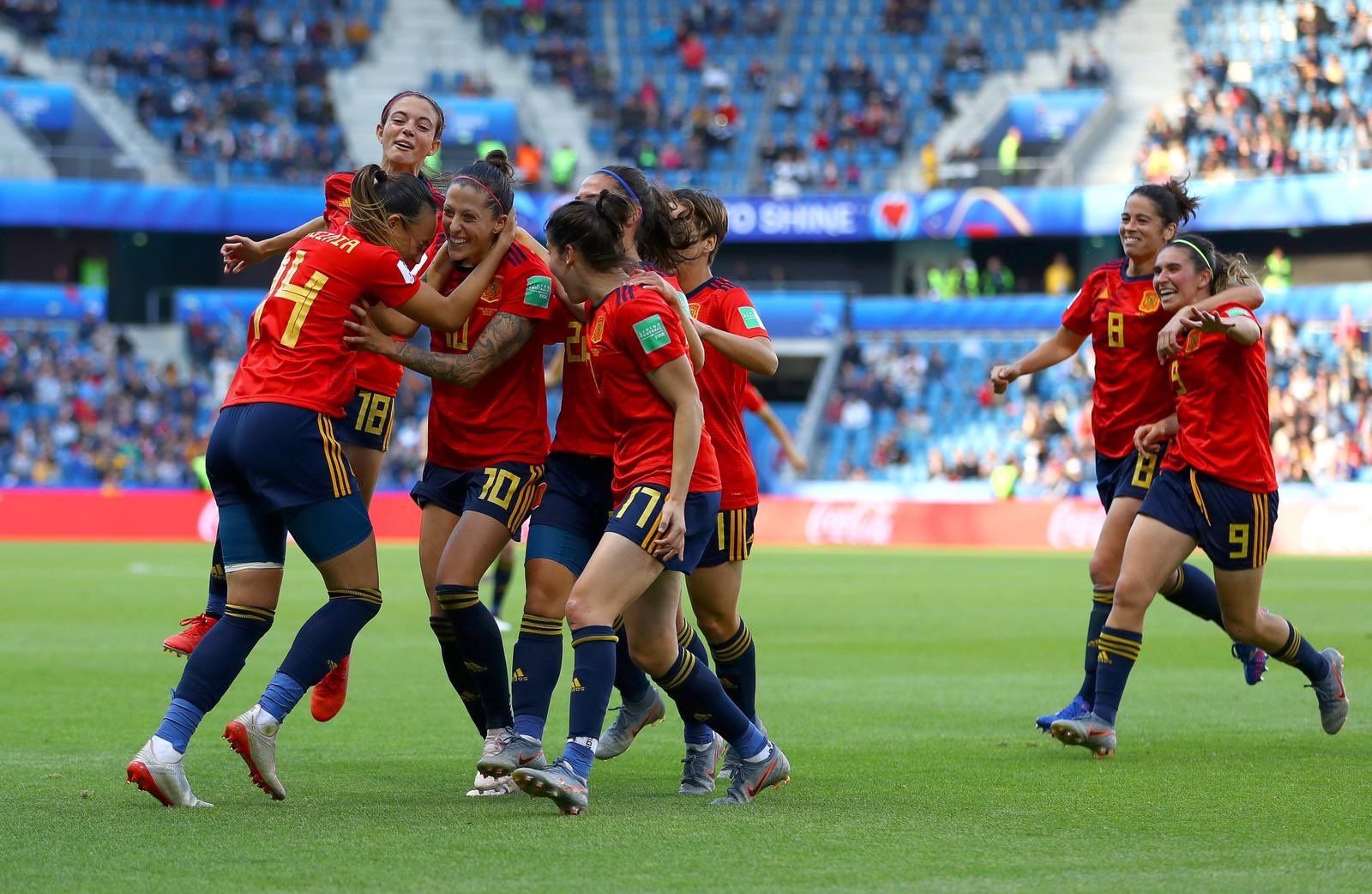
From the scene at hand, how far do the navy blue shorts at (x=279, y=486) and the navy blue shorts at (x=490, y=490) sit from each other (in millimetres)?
341

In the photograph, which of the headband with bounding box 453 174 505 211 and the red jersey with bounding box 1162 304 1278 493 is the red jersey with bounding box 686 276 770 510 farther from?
the red jersey with bounding box 1162 304 1278 493

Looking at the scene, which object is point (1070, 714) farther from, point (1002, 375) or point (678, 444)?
point (678, 444)

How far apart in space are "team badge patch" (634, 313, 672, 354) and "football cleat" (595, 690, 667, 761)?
6.70 ft

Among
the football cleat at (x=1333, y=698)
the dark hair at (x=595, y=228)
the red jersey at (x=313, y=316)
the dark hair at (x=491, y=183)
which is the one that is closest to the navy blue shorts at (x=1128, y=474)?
the football cleat at (x=1333, y=698)

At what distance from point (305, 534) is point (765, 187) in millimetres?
34318

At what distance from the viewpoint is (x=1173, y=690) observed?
1053cm

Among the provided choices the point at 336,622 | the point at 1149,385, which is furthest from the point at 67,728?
the point at 1149,385

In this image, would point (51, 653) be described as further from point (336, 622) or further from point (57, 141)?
point (57, 141)

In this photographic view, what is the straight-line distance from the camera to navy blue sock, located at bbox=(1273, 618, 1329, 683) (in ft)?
26.7

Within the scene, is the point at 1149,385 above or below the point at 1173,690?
above

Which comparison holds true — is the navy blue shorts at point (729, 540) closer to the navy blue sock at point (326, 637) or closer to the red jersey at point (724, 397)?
the red jersey at point (724, 397)

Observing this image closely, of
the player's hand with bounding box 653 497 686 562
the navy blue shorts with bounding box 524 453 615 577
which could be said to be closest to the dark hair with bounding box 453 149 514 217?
the navy blue shorts with bounding box 524 453 615 577

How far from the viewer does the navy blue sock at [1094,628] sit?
8.30 metres

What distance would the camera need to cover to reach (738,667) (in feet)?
23.3
